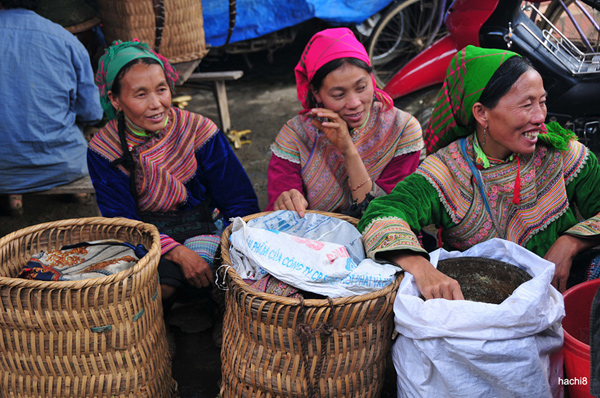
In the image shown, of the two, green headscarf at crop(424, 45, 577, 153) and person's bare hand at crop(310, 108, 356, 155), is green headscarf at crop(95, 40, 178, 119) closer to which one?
person's bare hand at crop(310, 108, 356, 155)

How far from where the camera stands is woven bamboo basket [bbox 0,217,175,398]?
1896 mm

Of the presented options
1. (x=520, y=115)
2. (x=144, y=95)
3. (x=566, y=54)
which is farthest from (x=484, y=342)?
(x=566, y=54)

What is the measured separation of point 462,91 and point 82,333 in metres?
1.63

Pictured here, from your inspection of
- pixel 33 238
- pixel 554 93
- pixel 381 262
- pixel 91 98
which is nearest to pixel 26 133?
pixel 91 98

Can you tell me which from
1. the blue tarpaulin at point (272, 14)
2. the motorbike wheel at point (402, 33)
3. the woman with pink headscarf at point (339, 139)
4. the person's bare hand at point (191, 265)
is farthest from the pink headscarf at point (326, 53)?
the motorbike wheel at point (402, 33)

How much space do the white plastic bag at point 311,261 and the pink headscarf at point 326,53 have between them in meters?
0.73

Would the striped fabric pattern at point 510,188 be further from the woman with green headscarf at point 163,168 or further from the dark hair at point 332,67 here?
the woman with green headscarf at point 163,168

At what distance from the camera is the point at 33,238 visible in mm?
2326

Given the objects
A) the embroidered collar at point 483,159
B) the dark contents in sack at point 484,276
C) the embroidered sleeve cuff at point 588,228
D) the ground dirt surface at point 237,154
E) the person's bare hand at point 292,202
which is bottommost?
the ground dirt surface at point 237,154

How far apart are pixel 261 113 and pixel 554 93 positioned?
113 inches

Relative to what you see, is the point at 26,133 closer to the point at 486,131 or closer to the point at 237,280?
the point at 237,280

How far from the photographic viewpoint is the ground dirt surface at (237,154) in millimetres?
2650

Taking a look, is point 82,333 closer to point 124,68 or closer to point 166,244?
point 166,244

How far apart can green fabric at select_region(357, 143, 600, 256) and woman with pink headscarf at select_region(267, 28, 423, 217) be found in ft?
0.98
